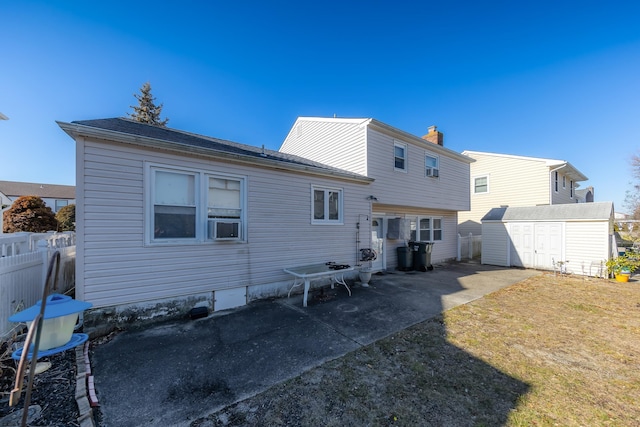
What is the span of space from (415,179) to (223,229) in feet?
27.1

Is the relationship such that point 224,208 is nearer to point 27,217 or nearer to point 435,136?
point 435,136

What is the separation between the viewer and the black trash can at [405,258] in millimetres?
10164

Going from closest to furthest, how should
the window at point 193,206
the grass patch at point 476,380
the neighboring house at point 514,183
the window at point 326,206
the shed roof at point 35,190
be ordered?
the grass patch at point 476,380, the window at point 193,206, the window at point 326,206, the neighboring house at point 514,183, the shed roof at point 35,190

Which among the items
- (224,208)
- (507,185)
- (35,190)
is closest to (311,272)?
(224,208)

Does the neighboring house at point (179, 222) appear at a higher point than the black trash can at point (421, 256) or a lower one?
higher

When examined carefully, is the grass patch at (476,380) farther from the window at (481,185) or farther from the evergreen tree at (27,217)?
the evergreen tree at (27,217)

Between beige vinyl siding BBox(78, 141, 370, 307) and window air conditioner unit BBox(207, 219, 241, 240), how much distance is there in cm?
24

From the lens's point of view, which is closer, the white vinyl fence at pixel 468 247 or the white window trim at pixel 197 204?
the white window trim at pixel 197 204

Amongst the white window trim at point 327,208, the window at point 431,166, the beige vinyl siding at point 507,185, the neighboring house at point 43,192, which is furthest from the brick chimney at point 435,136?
the neighboring house at point 43,192

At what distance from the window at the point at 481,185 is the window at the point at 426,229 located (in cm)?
660

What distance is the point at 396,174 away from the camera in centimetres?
974

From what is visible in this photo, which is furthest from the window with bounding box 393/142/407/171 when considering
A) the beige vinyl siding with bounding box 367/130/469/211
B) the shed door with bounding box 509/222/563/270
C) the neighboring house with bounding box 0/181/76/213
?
the neighboring house with bounding box 0/181/76/213

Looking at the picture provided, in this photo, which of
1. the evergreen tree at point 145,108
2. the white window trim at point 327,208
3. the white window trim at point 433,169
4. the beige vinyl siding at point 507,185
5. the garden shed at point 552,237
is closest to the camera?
the white window trim at point 327,208

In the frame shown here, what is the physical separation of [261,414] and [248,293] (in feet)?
12.3
